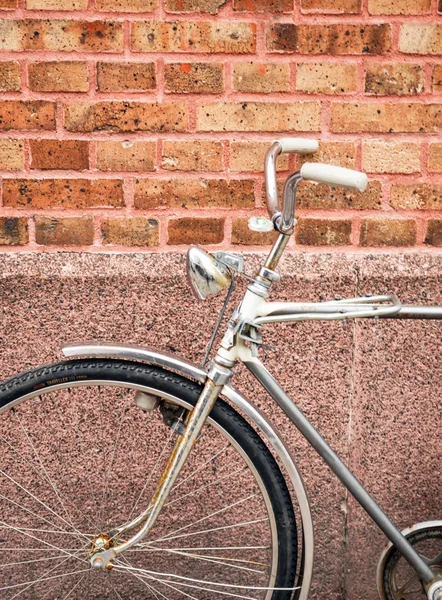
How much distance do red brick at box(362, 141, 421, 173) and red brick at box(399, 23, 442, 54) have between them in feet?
0.93

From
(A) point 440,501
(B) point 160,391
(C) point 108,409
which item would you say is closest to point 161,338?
(C) point 108,409

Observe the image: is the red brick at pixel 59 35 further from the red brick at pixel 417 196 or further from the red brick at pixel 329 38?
the red brick at pixel 417 196

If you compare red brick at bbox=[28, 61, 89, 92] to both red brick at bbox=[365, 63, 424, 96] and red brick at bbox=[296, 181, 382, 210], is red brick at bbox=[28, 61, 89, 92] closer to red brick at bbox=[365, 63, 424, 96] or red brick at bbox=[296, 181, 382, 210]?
red brick at bbox=[296, 181, 382, 210]

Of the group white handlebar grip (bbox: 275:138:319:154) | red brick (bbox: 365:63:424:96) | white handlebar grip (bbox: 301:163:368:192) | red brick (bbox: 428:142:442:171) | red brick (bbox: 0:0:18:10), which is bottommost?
red brick (bbox: 428:142:442:171)

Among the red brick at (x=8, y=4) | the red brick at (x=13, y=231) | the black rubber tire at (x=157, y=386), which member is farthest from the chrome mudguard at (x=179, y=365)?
the red brick at (x=8, y=4)

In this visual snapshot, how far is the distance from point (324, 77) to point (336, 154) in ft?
0.78

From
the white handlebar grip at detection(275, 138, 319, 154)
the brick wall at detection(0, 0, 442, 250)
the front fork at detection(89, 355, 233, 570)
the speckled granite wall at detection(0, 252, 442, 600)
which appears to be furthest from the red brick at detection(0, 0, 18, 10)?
the front fork at detection(89, 355, 233, 570)

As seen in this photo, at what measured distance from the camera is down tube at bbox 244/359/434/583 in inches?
68.3

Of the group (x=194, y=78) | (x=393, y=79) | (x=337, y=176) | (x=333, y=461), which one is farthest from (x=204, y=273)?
(x=393, y=79)

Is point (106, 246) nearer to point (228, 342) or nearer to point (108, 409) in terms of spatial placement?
point (108, 409)

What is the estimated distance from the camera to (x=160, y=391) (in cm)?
172

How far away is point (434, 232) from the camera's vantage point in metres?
2.29

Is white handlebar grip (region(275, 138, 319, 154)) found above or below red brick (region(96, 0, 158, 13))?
below

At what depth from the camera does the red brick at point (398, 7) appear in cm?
216
